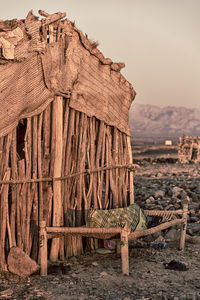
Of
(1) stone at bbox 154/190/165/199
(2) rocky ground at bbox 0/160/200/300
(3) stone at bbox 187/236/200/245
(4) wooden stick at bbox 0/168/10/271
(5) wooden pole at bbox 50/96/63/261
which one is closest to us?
(2) rocky ground at bbox 0/160/200/300

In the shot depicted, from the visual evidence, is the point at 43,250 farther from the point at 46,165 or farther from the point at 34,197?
the point at 46,165

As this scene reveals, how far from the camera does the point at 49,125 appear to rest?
473cm

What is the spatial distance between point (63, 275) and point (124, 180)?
2.04 m

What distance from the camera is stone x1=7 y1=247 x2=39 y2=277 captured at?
4.28 metres

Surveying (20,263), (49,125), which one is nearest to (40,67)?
(49,125)

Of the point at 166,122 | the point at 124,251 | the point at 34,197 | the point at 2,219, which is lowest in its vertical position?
the point at 124,251

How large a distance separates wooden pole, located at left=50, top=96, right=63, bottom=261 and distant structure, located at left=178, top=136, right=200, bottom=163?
19329mm

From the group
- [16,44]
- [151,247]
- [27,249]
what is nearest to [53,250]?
[27,249]

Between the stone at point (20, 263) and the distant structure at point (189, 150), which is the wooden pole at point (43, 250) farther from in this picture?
the distant structure at point (189, 150)

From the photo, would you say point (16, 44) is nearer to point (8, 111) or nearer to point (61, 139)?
point (8, 111)

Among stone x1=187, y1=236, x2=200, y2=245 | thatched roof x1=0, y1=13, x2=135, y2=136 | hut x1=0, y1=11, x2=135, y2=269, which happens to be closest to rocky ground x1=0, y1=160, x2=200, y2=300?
stone x1=187, y1=236, x2=200, y2=245

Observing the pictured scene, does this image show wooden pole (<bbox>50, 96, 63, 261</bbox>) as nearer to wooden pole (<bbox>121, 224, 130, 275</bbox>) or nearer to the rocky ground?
the rocky ground

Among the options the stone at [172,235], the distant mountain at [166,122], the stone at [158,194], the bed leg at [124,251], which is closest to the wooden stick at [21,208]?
the bed leg at [124,251]

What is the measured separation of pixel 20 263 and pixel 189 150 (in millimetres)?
20398
